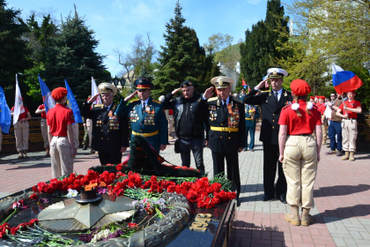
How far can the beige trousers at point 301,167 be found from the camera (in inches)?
154

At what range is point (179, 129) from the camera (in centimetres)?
525

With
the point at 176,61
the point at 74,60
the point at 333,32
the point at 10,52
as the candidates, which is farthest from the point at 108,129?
the point at 176,61

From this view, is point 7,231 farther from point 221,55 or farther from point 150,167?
point 221,55

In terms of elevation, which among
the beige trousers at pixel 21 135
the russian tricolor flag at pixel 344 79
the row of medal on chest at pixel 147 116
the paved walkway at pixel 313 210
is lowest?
the paved walkway at pixel 313 210

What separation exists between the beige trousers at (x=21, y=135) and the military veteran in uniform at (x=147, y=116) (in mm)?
6905

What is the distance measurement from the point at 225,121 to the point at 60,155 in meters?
2.87

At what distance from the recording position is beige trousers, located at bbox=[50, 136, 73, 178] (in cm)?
483

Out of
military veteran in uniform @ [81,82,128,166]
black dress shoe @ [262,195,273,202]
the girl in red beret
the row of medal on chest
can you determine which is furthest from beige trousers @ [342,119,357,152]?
military veteran in uniform @ [81,82,128,166]

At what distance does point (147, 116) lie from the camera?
16.3 ft

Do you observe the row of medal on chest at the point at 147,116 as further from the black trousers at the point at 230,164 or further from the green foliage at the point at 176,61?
the green foliage at the point at 176,61

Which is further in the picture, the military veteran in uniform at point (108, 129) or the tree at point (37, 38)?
the tree at point (37, 38)

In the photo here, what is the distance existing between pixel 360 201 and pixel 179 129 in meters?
3.47

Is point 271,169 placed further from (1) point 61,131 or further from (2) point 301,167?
(1) point 61,131

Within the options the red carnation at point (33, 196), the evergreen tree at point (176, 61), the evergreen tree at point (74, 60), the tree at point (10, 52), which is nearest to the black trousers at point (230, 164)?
the red carnation at point (33, 196)
